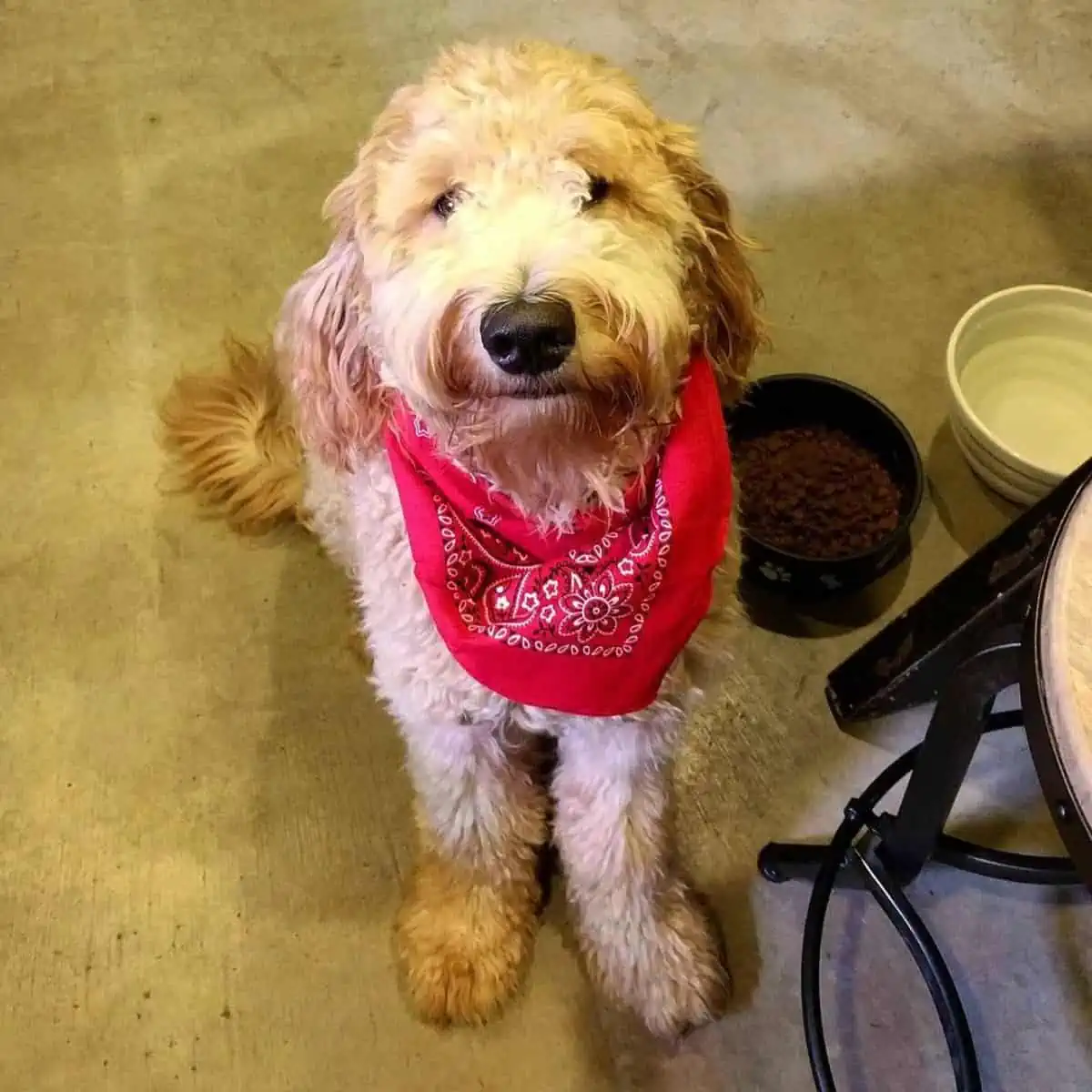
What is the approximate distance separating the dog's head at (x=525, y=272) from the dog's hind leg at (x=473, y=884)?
40 cm

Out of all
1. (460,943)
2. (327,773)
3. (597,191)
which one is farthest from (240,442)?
(597,191)

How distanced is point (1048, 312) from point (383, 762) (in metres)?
1.19

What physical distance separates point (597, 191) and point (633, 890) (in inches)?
30.9

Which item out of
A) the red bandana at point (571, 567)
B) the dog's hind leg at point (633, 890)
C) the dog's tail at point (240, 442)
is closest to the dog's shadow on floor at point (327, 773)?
the dog's tail at point (240, 442)

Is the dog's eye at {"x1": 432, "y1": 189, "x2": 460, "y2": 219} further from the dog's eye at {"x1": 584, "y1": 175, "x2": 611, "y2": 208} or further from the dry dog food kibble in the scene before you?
the dry dog food kibble

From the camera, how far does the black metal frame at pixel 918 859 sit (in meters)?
1.11

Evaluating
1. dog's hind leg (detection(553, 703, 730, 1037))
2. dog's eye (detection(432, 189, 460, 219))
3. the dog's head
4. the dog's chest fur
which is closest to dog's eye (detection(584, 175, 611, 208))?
the dog's head

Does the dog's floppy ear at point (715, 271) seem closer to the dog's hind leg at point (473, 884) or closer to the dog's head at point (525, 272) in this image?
the dog's head at point (525, 272)

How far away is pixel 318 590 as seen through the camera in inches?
69.2

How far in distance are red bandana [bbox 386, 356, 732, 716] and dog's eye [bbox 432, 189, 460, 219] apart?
0.19 m

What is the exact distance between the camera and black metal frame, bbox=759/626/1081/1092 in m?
1.11

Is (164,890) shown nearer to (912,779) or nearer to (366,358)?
(366,358)

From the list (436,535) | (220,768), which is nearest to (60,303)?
(220,768)

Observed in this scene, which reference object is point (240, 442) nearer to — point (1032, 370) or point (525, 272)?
point (525, 272)
